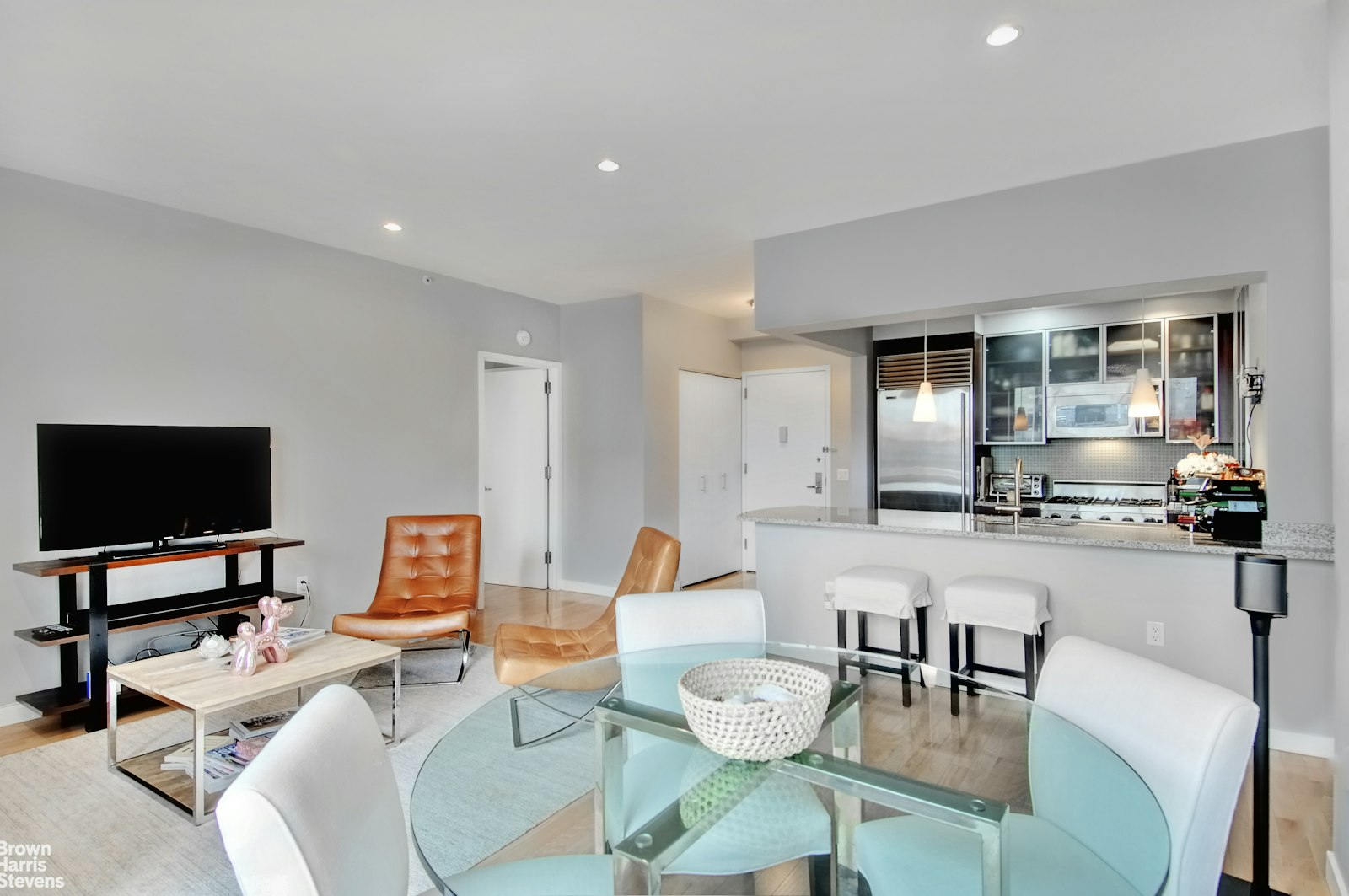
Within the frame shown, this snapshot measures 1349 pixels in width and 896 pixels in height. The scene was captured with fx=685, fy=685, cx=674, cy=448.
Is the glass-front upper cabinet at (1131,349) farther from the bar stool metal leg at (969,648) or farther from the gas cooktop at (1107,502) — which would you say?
the bar stool metal leg at (969,648)

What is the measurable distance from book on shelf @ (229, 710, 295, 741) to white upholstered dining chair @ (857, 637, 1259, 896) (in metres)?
2.39

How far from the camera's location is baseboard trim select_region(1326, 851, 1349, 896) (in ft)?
5.85

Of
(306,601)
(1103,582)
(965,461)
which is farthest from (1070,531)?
(306,601)

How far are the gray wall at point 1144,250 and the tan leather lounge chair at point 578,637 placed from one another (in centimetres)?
166

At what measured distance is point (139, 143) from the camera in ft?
9.59

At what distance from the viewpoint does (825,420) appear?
21.0 feet

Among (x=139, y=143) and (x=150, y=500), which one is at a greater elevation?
(x=139, y=143)

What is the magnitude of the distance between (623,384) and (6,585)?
3.87 meters

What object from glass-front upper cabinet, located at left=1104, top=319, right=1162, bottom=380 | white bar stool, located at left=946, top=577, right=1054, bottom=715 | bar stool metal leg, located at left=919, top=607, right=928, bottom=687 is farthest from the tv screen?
glass-front upper cabinet, located at left=1104, top=319, right=1162, bottom=380

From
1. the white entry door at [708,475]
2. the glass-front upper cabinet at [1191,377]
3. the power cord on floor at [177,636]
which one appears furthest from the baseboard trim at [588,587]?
the glass-front upper cabinet at [1191,377]

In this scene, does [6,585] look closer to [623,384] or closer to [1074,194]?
[623,384]

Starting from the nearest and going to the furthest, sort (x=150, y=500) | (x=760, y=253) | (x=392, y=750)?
(x=392, y=750)
(x=150, y=500)
(x=760, y=253)

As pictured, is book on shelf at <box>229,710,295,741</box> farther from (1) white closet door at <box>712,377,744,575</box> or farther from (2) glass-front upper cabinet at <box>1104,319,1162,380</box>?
(2) glass-front upper cabinet at <box>1104,319,1162,380</box>

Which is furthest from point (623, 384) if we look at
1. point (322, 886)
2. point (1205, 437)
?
point (322, 886)
